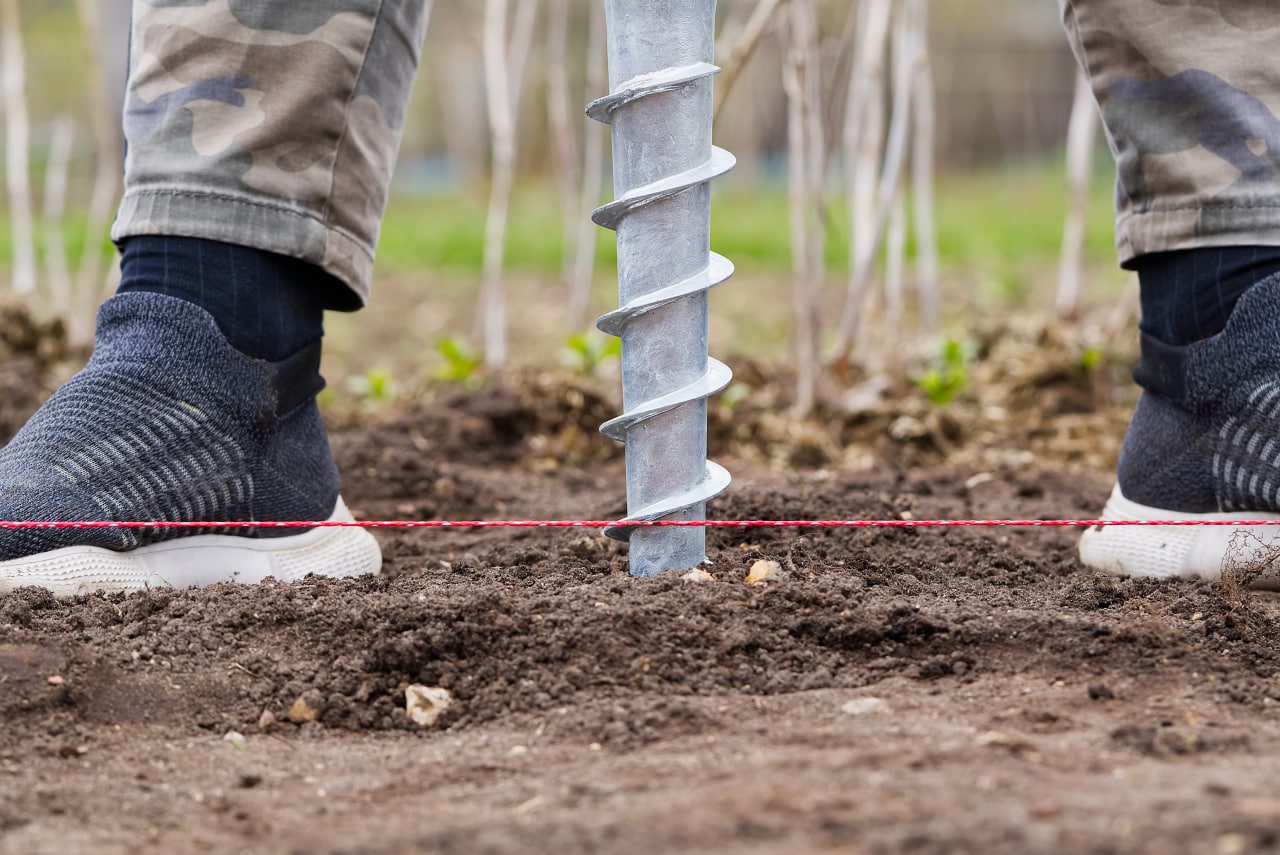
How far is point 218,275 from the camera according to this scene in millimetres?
1537

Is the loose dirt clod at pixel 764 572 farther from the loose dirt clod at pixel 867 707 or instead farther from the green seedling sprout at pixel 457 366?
the green seedling sprout at pixel 457 366

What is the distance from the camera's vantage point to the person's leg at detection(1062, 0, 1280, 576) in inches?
58.6

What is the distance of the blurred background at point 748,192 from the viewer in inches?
116

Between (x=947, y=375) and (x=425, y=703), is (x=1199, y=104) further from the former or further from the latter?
(x=947, y=375)

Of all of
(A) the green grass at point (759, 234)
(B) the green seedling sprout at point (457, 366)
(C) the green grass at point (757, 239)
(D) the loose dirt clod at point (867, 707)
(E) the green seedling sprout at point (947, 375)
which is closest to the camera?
(D) the loose dirt clod at point (867, 707)

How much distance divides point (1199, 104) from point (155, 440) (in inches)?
51.3

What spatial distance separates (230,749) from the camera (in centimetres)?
109

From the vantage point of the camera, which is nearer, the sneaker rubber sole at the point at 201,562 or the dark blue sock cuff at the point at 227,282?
the sneaker rubber sole at the point at 201,562

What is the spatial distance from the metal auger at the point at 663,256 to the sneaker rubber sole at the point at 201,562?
40 cm

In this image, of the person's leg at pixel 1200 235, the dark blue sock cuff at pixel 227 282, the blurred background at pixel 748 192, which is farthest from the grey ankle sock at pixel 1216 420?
the dark blue sock cuff at pixel 227 282

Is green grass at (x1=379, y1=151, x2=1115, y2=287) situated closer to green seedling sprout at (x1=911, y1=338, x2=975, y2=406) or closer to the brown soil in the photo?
green seedling sprout at (x1=911, y1=338, x2=975, y2=406)

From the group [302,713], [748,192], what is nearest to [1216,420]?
[302,713]

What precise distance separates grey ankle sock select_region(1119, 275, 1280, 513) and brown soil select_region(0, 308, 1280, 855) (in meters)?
0.15

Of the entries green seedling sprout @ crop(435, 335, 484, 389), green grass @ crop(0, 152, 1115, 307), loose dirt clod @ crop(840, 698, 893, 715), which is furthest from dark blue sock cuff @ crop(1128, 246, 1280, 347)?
green grass @ crop(0, 152, 1115, 307)
